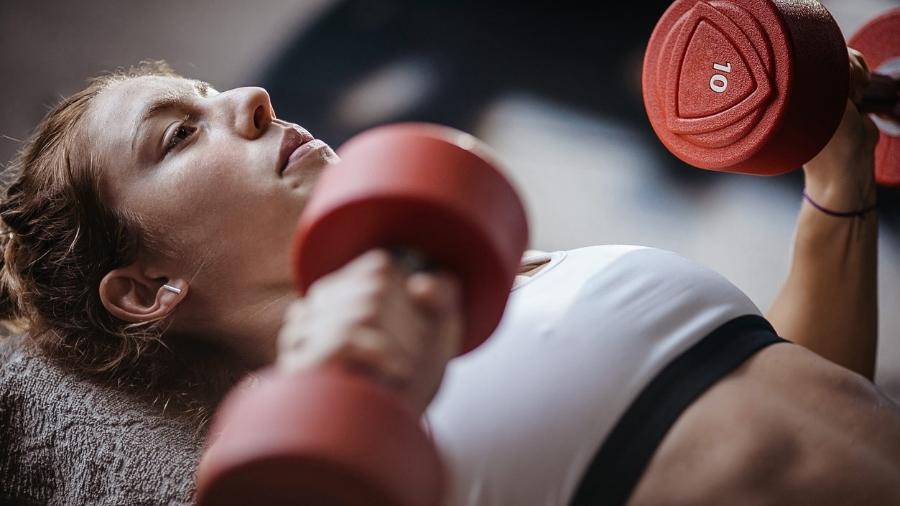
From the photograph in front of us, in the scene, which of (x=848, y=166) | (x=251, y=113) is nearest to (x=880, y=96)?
(x=848, y=166)

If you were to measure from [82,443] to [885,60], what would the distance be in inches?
45.3

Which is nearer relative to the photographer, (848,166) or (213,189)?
(213,189)

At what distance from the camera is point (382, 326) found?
44cm

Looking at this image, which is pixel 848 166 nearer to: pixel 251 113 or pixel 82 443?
pixel 251 113

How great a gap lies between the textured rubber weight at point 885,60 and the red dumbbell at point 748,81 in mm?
321

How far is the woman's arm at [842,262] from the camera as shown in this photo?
3.30 feet

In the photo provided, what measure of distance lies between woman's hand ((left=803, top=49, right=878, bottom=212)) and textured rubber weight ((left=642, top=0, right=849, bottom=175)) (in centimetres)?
12

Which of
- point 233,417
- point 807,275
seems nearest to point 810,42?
point 807,275

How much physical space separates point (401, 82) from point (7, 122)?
853mm

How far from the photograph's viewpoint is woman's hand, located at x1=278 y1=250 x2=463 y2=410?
0.44 m

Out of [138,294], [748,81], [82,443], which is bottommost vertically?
[82,443]

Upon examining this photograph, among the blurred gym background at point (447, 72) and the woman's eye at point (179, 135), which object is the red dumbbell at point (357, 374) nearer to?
the woman's eye at point (179, 135)

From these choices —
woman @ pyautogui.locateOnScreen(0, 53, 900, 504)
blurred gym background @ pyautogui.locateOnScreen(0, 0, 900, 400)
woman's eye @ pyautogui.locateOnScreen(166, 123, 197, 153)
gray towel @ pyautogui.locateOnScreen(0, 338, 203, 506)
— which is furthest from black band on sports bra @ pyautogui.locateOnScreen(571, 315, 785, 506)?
blurred gym background @ pyautogui.locateOnScreen(0, 0, 900, 400)

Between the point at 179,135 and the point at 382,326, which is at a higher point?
the point at 382,326
